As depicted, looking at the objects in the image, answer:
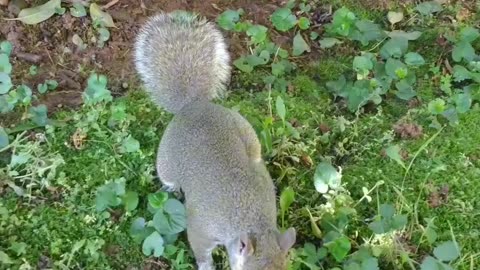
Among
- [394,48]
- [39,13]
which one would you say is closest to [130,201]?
[39,13]

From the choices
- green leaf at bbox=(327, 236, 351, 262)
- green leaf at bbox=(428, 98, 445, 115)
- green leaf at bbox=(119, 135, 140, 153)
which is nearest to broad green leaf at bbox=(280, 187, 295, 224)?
green leaf at bbox=(327, 236, 351, 262)

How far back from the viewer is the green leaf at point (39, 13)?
3.36 meters

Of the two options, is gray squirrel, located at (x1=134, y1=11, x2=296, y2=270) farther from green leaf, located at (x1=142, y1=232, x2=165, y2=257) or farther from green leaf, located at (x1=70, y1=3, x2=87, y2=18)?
green leaf, located at (x1=70, y1=3, x2=87, y2=18)

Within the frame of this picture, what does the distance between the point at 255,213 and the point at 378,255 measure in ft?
1.56

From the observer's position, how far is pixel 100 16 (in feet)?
11.3

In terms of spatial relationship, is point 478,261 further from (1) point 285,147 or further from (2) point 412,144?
(1) point 285,147

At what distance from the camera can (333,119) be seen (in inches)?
126

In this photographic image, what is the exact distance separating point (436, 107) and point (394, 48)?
0.41 meters

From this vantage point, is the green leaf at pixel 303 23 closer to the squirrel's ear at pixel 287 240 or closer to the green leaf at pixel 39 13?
the green leaf at pixel 39 13

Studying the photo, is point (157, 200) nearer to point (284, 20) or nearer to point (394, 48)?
point (284, 20)

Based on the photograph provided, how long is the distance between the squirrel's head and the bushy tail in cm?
77

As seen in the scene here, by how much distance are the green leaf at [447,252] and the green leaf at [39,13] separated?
1.94 m

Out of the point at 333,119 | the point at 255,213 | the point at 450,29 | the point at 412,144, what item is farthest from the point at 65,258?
the point at 450,29

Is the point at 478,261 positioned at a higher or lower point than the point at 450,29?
lower
